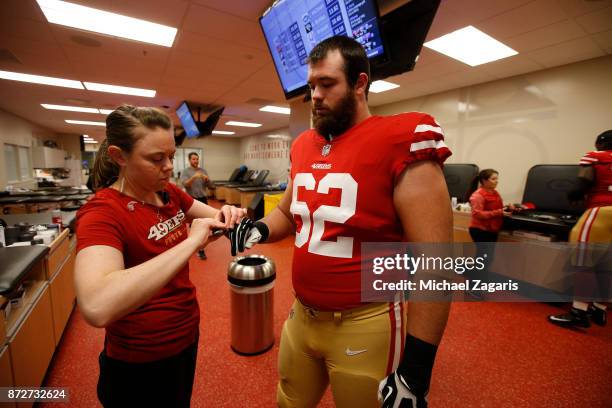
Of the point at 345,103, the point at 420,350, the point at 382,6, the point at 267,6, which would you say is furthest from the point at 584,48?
the point at 420,350

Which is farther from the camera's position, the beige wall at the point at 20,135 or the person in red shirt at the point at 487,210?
the beige wall at the point at 20,135

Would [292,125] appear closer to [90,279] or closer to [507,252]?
[507,252]

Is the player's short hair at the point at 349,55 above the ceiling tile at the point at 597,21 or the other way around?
the other way around

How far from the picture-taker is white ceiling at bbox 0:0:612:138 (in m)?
2.84

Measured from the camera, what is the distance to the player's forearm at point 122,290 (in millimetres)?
685

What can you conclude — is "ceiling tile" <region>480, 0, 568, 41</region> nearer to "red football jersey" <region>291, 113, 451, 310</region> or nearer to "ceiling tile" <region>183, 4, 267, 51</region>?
"ceiling tile" <region>183, 4, 267, 51</region>

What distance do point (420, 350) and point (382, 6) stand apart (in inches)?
104

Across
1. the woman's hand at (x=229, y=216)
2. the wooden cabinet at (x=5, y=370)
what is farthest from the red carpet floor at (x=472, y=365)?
the woman's hand at (x=229, y=216)

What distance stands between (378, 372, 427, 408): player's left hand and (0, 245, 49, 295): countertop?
186 cm

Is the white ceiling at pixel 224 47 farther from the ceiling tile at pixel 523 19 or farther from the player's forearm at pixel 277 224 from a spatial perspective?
the player's forearm at pixel 277 224

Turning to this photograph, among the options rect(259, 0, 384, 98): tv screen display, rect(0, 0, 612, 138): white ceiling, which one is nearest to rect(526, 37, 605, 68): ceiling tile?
rect(0, 0, 612, 138): white ceiling

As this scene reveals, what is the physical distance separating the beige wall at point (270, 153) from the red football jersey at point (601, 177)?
26.3ft

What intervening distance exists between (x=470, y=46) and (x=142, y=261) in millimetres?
4377

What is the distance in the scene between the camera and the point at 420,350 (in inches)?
35.2
